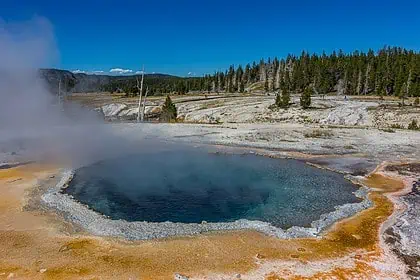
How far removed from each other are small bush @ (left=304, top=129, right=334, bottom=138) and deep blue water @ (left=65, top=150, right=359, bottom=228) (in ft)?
23.0

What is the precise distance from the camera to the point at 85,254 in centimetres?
650

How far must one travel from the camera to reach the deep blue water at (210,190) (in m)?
9.19

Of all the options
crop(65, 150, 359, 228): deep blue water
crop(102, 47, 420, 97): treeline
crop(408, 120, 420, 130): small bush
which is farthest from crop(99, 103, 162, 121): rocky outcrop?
crop(65, 150, 359, 228): deep blue water

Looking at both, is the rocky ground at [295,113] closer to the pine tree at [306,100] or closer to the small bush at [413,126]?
the pine tree at [306,100]

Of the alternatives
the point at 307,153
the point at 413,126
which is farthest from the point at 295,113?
the point at 307,153

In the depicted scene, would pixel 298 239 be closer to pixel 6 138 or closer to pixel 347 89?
pixel 6 138

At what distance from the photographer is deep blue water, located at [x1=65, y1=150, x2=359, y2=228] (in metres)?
9.19

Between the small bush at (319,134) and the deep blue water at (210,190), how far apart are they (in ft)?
23.0

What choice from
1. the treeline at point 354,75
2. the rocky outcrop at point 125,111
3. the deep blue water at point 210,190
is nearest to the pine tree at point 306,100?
the treeline at point 354,75

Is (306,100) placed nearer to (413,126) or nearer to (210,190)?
(413,126)

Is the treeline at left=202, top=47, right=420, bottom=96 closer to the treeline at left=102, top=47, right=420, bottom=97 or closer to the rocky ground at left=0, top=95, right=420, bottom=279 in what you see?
the treeline at left=102, top=47, right=420, bottom=97

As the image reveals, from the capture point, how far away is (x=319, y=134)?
2255 cm

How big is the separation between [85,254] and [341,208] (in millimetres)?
6125

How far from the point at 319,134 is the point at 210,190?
42.9ft
